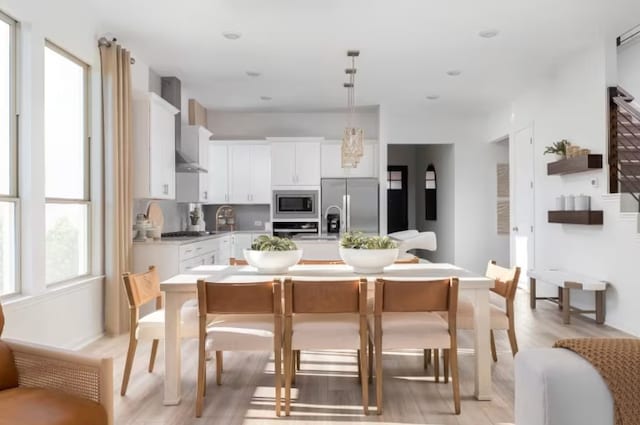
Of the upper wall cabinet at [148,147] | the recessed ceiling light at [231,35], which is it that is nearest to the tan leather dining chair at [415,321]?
the recessed ceiling light at [231,35]

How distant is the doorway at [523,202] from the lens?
718 cm

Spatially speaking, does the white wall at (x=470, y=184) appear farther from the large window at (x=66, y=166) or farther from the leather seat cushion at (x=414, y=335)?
the leather seat cushion at (x=414, y=335)

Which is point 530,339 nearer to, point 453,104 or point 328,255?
point 328,255

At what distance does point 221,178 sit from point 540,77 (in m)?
4.97

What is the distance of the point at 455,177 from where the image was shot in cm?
895

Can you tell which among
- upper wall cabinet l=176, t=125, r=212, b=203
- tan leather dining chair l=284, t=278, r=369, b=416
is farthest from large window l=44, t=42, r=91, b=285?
tan leather dining chair l=284, t=278, r=369, b=416

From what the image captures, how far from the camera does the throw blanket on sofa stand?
1279mm

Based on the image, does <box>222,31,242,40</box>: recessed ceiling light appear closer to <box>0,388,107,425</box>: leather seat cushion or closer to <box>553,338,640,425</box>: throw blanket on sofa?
<box>0,388,107,425</box>: leather seat cushion

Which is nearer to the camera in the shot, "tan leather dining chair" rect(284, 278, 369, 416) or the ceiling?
"tan leather dining chair" rect(284, 278, 369, 416)

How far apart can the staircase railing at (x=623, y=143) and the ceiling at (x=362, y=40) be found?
0.68 metres

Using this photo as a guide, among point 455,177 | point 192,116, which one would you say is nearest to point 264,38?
point 192,116

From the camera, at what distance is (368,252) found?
321cm

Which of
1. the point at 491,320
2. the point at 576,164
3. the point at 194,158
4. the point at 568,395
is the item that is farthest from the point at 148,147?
the point at 568,395

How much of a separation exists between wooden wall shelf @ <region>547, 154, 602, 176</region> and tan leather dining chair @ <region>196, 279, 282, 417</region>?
3.96 meters
